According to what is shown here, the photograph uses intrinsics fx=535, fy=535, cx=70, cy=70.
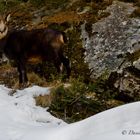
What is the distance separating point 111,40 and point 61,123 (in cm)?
315

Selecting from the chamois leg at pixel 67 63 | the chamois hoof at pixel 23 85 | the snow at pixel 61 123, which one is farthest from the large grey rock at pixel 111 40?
the snow at pixel 61 123

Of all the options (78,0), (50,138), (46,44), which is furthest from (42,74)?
(50,138)

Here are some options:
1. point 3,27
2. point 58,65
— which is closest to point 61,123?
point 58,65

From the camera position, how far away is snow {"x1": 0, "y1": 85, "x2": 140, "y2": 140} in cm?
633

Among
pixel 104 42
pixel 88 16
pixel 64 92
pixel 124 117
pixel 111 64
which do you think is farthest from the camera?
pixel 88 16

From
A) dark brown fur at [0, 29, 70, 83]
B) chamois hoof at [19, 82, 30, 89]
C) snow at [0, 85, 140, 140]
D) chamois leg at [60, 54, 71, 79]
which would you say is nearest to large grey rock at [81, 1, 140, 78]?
chamois leg at [60, 54, 71, 79]

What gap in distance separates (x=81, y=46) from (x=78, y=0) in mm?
2260

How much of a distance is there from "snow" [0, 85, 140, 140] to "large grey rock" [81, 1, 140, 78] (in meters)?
1.88

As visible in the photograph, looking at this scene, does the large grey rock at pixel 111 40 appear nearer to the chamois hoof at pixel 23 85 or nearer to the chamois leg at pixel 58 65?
the chamois leg at pixel 58 65

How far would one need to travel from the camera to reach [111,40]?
10930 mm

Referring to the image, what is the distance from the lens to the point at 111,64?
33.8ft

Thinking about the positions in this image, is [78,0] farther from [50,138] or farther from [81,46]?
[50,138]

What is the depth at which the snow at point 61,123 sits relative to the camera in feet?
20.8

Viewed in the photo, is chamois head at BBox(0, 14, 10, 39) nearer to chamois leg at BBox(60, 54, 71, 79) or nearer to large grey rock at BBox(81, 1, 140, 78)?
chamois leg at BBox(60, 54, 71, 79)
